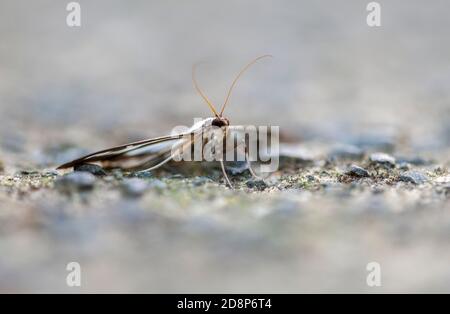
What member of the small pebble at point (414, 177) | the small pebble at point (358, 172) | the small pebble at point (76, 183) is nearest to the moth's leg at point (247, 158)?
the small pebble at point (358, 172)

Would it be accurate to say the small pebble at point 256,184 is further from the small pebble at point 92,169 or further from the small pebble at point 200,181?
the small pebble at point 92,169

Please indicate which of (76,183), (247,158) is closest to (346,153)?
(247,158)

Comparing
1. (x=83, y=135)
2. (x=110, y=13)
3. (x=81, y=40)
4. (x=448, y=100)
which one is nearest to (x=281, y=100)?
(x=448, y=100)

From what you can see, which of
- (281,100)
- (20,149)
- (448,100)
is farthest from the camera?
(281,100)

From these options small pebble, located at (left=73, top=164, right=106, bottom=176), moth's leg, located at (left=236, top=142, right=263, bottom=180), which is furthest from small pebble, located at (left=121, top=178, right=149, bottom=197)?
moth's leg, located at (left=236, top=142, right=263, bottom=180)

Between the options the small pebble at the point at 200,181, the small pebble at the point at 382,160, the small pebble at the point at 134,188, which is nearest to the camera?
the small pebble at the point at 134,188

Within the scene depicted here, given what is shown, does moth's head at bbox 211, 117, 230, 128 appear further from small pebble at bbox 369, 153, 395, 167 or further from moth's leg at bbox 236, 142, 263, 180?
small pebble at bbox 369, 153, 395, 167
